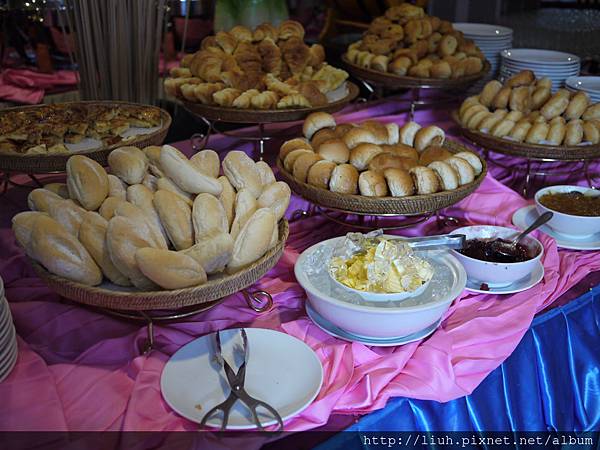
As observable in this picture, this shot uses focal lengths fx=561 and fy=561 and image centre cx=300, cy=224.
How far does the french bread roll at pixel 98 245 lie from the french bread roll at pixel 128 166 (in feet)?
0.41

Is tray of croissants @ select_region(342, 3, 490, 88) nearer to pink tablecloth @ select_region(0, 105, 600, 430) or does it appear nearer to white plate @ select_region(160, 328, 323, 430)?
pink tablecloth @ select_region(0, 105, 600, 430)

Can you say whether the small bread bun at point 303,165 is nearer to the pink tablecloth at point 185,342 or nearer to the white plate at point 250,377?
the pink tablecloth at point 185,342

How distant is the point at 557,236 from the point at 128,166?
0.86 meters

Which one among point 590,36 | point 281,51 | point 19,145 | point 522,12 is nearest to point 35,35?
point 281,51

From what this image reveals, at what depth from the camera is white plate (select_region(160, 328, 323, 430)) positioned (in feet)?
2.19

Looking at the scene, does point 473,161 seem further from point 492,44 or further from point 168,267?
point 492,44

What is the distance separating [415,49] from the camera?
1.77m

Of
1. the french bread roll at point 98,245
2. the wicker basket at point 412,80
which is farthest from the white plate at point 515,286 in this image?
the wicker basket at point 412,80

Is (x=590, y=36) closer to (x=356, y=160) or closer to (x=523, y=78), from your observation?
(x=523, y=78)

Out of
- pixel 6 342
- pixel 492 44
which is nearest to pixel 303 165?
pixel 6 342

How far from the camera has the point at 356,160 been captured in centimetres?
114

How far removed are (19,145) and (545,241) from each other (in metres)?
1.08

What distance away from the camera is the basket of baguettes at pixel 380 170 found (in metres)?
1.04

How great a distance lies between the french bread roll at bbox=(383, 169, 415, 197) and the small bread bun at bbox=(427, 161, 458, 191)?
0.06 m
